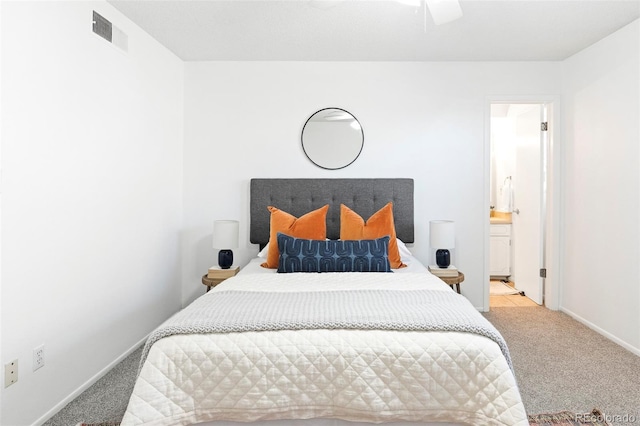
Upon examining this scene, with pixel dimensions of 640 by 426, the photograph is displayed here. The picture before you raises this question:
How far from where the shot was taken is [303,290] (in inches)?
88.1

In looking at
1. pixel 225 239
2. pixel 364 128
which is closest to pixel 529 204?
pixel 364 128

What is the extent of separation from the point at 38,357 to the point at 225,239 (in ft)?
5.14

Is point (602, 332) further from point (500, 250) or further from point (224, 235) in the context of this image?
point (224, 235)

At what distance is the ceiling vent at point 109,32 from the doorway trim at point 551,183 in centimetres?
312

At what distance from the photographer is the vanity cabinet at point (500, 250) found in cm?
505

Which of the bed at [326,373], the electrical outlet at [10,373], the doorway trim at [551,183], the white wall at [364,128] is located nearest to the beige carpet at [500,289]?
the doorway trim at [551,183]

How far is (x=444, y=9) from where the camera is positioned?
6.84ft

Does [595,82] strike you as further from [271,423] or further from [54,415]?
[54,415]

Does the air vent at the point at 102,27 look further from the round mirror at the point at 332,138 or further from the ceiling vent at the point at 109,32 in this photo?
the round mirror at the point at 332,138

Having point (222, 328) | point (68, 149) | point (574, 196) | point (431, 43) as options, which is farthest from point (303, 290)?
point (574, 196)

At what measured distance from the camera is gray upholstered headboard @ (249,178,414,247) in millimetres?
3625

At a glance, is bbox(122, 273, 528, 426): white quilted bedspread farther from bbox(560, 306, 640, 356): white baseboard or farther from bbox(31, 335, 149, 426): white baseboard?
bbox(560, 306, 640, 356): white baseboard

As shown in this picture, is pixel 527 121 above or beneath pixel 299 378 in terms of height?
above

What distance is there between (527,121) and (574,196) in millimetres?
1051
